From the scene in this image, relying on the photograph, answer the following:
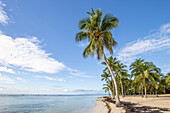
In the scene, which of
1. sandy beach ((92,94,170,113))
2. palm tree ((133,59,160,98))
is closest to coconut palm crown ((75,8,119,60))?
sandy beach ((92,94,170,113))

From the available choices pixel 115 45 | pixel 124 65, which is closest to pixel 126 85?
pixel 124 65

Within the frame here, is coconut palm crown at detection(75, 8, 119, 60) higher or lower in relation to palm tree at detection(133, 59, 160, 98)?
higher

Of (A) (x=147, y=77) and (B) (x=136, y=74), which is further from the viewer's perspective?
(B) (x=136, y=74)

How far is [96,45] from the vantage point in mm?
16672

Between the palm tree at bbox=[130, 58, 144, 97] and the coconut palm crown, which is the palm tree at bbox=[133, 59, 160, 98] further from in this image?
the coconut palm crown

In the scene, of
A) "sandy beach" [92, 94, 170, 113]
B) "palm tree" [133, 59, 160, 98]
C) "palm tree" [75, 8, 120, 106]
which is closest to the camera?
"sandy beach" [92, 94, 170, 113]

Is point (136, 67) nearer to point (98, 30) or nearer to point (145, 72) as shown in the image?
point (145, 72)

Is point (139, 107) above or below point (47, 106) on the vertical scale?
above

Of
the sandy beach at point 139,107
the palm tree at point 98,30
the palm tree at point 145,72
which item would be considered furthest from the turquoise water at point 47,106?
the palm tree at point 145,72

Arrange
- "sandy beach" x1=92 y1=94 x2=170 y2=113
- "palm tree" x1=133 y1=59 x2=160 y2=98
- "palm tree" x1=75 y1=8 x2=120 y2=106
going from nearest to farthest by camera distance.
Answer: "sandy beach" x1=92 y1=94 x2=170 y2=113, "palm tree" x1=75 y1=8 x2=120 y2=106, "palm tree" x1=133 y1=59 x2=160 y2=98

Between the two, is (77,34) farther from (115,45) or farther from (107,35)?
(115,45)

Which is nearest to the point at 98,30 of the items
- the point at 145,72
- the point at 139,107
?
the point at 139,107

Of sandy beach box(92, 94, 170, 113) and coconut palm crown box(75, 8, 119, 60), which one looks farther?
coconut palm crown box(75, 8, 119, 60)

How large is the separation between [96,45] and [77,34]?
11.9 feet
